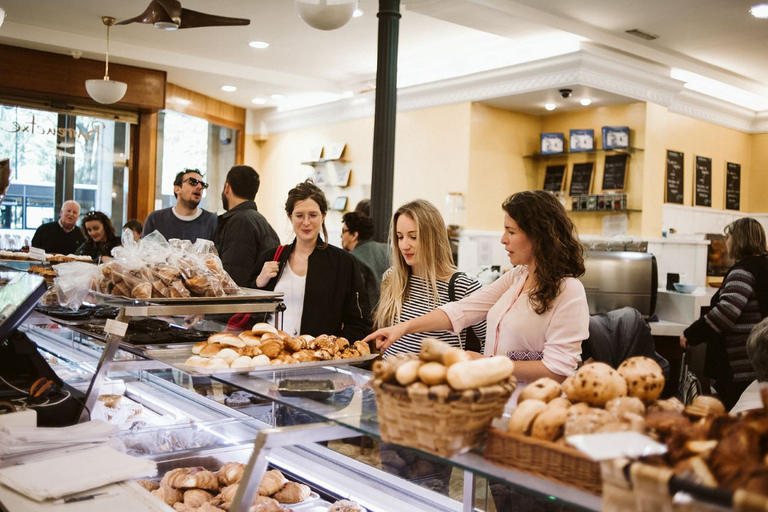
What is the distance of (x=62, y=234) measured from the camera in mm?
7227

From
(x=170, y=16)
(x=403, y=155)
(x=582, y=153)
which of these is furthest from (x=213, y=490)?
(x=403, y=155)

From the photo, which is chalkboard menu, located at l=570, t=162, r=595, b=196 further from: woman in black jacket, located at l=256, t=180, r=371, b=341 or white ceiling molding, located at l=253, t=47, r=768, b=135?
woman in black jacket, located at l=256, t=180, r=371, b=341

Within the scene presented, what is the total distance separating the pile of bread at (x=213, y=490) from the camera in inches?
79.7

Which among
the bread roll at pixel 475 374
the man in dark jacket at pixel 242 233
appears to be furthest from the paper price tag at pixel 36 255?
the bread roll at pixel 475 374

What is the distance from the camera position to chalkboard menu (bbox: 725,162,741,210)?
30.3 ft

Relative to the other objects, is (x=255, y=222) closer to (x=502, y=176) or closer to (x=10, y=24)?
(x=502, y=176)

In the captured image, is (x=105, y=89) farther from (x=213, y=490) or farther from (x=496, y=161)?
(x=213, y=490)

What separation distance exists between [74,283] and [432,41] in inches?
219

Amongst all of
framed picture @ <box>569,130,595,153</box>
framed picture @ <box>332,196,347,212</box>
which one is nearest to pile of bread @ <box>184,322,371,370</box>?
framed picture @ <box>569,130,595,153</box>

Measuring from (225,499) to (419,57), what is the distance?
264 inches

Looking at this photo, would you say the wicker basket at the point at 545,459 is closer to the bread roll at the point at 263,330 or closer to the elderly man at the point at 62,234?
the bread roll at the point at 263,330

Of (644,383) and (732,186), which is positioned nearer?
(644,383)

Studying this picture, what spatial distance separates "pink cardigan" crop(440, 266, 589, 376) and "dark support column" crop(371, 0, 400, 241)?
2536mm

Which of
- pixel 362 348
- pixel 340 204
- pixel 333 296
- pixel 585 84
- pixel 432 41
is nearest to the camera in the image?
pixel 362 348
